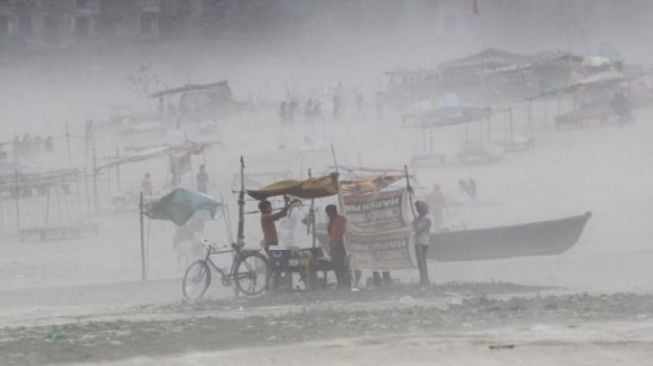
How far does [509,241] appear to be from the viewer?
21.5 m

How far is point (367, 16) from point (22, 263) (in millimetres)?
47259

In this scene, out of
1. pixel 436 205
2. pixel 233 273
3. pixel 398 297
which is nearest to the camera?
pixel 398 297

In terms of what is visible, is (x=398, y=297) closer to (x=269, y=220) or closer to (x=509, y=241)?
(x=269, y=220)

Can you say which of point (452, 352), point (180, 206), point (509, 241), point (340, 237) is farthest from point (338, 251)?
point (452, 352)

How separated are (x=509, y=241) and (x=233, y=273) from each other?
6.46m

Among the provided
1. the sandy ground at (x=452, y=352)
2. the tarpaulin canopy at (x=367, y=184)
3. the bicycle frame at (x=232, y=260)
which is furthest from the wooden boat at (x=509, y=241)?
the sandy ground at (x=452, y=352)

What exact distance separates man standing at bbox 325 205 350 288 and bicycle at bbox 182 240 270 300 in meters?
0.90

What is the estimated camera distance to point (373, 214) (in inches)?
677

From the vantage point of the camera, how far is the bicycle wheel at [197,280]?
17094 mm

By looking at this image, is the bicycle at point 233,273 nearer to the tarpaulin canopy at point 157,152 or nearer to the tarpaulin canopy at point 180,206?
the tarpaulin canopy at point 180,206

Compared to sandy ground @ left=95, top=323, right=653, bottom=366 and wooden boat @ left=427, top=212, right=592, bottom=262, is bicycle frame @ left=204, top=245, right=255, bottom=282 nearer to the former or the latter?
sandy ground @ left=95, top=323, right=653, bottom=366

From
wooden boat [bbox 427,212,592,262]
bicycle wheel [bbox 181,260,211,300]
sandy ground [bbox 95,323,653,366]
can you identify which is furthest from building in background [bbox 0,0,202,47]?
sandy ground [bbox 95,323,653,366]

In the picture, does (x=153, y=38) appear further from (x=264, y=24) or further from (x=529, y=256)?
(x=529, y=256)

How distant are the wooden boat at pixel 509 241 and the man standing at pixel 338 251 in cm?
468
